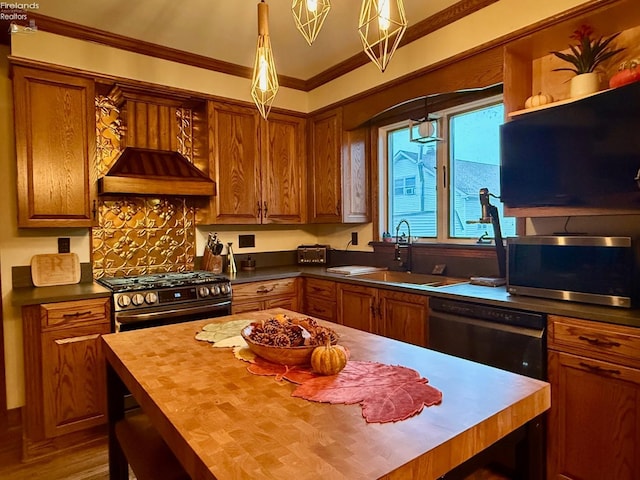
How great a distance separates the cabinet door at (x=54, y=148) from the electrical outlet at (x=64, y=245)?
0.27 m

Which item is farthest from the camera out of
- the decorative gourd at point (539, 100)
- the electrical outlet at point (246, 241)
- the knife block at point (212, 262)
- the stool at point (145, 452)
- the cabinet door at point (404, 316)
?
the electrical outlet at point (246, 241)

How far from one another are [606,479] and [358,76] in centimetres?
301

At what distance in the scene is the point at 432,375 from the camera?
118cm

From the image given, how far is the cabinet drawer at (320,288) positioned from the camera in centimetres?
323

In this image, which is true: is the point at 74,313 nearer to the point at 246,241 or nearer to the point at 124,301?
the point at 124,301

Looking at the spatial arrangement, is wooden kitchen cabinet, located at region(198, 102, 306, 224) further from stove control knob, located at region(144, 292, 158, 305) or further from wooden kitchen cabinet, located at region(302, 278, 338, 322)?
stove control knob, located at region(144, 292, 158, 305)

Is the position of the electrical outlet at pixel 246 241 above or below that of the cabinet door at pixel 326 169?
below

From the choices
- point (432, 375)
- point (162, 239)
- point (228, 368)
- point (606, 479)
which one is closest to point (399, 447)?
point (432, 375)

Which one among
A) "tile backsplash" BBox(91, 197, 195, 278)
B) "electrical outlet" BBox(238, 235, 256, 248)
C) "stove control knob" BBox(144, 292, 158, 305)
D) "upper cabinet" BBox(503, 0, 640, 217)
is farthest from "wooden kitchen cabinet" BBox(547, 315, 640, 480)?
"tile backsplash" BBox(91, 197, 195, 278)

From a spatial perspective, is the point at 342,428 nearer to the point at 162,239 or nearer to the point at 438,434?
the point at 438,434

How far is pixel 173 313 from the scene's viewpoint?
2.76 meters

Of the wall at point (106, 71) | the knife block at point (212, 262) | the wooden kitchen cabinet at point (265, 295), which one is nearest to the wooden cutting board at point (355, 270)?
the wooden kitchen cabinet at point (265, 295)

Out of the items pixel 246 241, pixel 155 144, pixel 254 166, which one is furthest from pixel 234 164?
pixel 246 241

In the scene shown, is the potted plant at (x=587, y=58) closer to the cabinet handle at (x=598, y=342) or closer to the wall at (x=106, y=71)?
the wall at (x=106, y=71)
